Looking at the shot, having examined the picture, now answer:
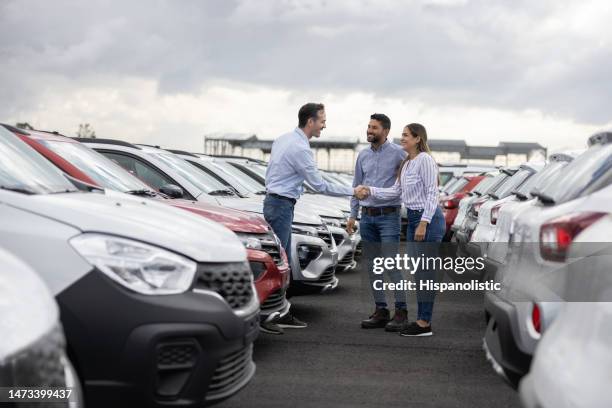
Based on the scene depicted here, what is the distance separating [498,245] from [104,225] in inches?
121

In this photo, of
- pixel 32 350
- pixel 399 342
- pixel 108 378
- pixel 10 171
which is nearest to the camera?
pixel 32 350

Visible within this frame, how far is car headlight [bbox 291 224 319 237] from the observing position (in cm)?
916

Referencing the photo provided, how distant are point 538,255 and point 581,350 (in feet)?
4.28

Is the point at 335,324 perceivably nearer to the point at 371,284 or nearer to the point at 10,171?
the point at 371,284

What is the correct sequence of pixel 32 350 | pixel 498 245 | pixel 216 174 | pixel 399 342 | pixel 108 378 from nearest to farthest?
pixel 32 350
pixel 108 378
pixel 498 245
pixel 399 342
pixel 216 174

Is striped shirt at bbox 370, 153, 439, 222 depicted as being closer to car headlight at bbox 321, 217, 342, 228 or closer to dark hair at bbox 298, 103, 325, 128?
dark hair at bbox 298, 103, 325, 128

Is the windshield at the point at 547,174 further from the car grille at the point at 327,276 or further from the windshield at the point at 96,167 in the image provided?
the windshield at the point at 96,167

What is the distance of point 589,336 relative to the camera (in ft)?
8.16

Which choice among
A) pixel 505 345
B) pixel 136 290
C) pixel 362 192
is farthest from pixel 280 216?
pixel 136 290

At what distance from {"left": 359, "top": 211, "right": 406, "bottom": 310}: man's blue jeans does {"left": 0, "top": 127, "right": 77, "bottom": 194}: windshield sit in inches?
151

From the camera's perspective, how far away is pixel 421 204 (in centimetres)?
788

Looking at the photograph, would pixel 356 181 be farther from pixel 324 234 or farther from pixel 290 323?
pixel 290 323

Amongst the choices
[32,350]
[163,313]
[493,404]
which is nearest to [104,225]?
[163,313]

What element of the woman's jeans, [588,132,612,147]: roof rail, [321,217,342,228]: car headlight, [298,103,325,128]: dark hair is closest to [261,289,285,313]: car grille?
the woman's jeans
